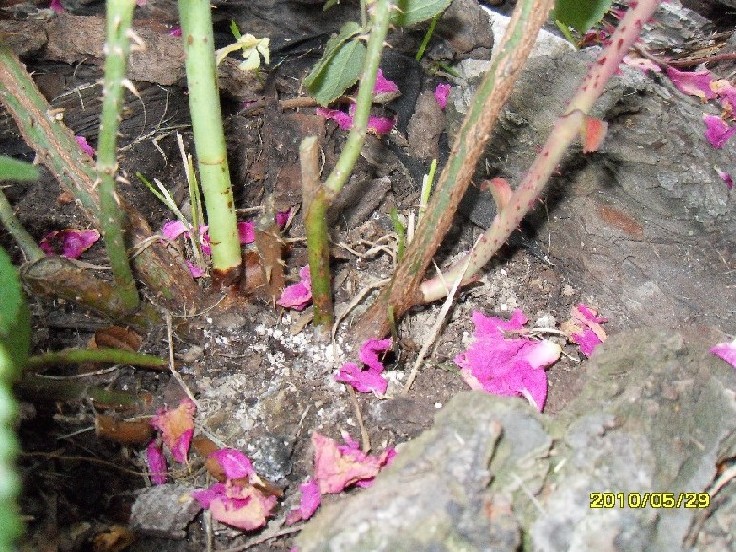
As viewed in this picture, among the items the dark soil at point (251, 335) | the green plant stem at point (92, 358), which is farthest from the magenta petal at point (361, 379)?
the green plant stem at point (92, 358)

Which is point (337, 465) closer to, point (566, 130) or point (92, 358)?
point (92, 358)

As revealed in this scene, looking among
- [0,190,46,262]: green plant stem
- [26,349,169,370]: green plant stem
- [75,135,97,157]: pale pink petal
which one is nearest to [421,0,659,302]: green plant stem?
[26,349,169,370]: green plant stem

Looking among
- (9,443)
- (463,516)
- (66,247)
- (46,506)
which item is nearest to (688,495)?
(463,516)

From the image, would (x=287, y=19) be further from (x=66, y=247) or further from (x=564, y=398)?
(x=564, y=398)

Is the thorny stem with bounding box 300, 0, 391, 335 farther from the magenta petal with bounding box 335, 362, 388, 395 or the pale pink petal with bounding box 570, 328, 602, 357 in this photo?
the pale pink petal with bounding box 570, 328, 602, 357

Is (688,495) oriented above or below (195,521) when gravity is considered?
above

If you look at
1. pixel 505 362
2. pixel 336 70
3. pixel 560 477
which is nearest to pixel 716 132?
pixel 505 362
